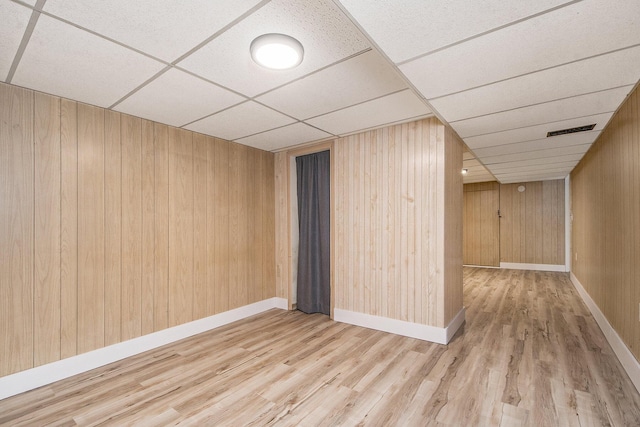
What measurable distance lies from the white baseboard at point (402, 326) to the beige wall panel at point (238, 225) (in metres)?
1.31

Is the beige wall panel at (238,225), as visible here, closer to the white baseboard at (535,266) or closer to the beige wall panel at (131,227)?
the beige wall panel at (131,227)

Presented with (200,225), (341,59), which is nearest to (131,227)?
(200,225)

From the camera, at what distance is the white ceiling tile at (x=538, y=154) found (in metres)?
3.96

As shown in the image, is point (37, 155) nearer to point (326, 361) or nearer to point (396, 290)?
point (326, 361)

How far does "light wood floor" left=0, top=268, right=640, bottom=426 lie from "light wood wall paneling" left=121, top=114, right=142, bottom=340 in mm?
393

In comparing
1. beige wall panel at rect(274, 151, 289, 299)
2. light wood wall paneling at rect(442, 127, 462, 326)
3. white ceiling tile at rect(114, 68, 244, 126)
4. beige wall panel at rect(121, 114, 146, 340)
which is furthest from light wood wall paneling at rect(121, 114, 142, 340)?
light wood wall paneling at rect(442, 127, 462, 326)

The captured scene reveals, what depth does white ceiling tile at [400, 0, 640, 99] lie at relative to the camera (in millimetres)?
1373

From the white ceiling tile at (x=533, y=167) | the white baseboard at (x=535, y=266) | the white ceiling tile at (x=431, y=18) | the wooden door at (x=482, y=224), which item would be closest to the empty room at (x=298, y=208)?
the white ceiling tile at (x=431, y=18)

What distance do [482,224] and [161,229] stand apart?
787cm

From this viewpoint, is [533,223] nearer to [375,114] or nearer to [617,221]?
[617,221]

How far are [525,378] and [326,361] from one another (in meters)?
1.62

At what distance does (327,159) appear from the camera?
13.5 ft

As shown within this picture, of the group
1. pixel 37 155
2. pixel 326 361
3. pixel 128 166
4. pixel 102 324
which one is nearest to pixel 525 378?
pixel 326 361

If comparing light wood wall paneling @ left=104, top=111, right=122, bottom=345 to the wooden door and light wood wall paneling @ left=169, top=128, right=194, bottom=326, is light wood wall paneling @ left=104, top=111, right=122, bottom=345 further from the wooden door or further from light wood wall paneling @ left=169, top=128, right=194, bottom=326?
the wooden door
